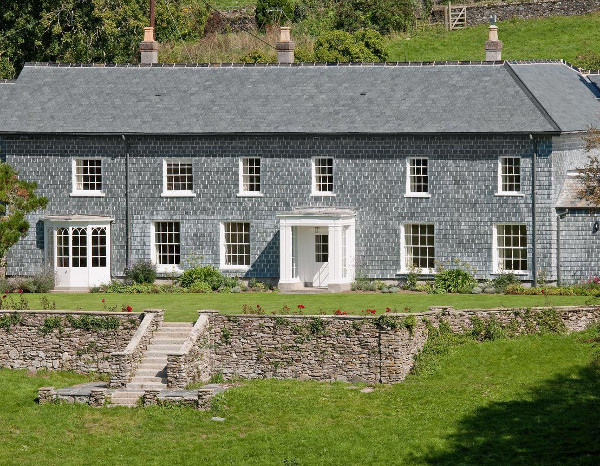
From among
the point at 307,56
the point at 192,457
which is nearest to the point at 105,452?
the point at 192,457

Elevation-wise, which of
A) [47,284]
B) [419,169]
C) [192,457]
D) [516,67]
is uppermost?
[516,67]

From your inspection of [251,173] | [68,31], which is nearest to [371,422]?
[251,173]

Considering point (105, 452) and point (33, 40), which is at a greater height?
point (33, 40)

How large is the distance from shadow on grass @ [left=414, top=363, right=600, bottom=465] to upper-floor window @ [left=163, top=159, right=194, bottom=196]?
1840 cm

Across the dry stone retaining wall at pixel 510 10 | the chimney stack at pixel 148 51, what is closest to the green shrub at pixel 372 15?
the dry stone retaining wall at pixel 510 10

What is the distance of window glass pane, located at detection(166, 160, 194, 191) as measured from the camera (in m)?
49.8

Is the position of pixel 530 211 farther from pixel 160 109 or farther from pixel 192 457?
pixel 192 457

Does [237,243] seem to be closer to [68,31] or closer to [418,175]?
[418,175]

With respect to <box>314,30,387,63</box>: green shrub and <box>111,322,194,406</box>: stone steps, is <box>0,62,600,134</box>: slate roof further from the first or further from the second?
<box>314,30,387,63</box>: green shrub

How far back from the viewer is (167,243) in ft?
163

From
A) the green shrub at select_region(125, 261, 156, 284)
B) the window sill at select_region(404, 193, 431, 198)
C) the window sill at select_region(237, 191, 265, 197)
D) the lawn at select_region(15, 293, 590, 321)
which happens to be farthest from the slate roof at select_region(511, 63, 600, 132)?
the green shrub at select_region(125, 261, 156, 284)

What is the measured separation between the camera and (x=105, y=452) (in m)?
32.8

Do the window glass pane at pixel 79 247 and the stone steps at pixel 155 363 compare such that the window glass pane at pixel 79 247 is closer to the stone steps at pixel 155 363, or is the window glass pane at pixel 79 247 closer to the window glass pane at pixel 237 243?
the window glass pane at pixel 237 243

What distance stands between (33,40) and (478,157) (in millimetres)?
Result: 26751
